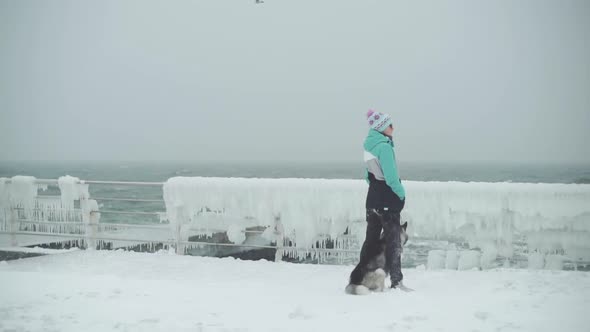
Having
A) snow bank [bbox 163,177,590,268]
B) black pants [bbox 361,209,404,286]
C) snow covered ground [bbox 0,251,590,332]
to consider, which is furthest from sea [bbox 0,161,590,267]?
black pants [bbox 361,209,404,286]

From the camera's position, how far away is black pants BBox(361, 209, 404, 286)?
202 inches

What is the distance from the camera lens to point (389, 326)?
395 cm

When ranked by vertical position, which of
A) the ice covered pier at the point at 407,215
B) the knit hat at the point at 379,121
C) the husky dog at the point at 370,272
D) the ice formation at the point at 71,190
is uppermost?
the knit hat at the point at 379,121

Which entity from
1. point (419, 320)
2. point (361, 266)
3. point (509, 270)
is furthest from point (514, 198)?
point (419, 320)

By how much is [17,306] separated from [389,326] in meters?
3.26

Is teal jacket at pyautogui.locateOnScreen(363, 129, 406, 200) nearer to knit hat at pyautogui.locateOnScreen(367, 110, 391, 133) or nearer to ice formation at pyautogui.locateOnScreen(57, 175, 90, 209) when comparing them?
knit hat at pyautogui.locateOnScreen(367, 110, 391, 133)

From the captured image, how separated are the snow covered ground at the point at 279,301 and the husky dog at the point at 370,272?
16 centimetres

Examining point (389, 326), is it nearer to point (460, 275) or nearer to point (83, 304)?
point (460, 275)

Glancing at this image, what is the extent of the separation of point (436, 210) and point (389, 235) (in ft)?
4.95

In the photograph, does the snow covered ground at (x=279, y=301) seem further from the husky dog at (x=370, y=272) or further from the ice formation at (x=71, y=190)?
the ice formation at (x=71, y=190)

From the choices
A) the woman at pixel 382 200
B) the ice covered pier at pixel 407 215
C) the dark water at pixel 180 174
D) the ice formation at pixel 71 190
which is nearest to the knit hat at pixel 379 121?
the woman at pixel 382 200

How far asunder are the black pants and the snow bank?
1352 millimetres

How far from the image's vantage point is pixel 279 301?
4.82 m

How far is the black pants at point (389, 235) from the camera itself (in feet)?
16.8
